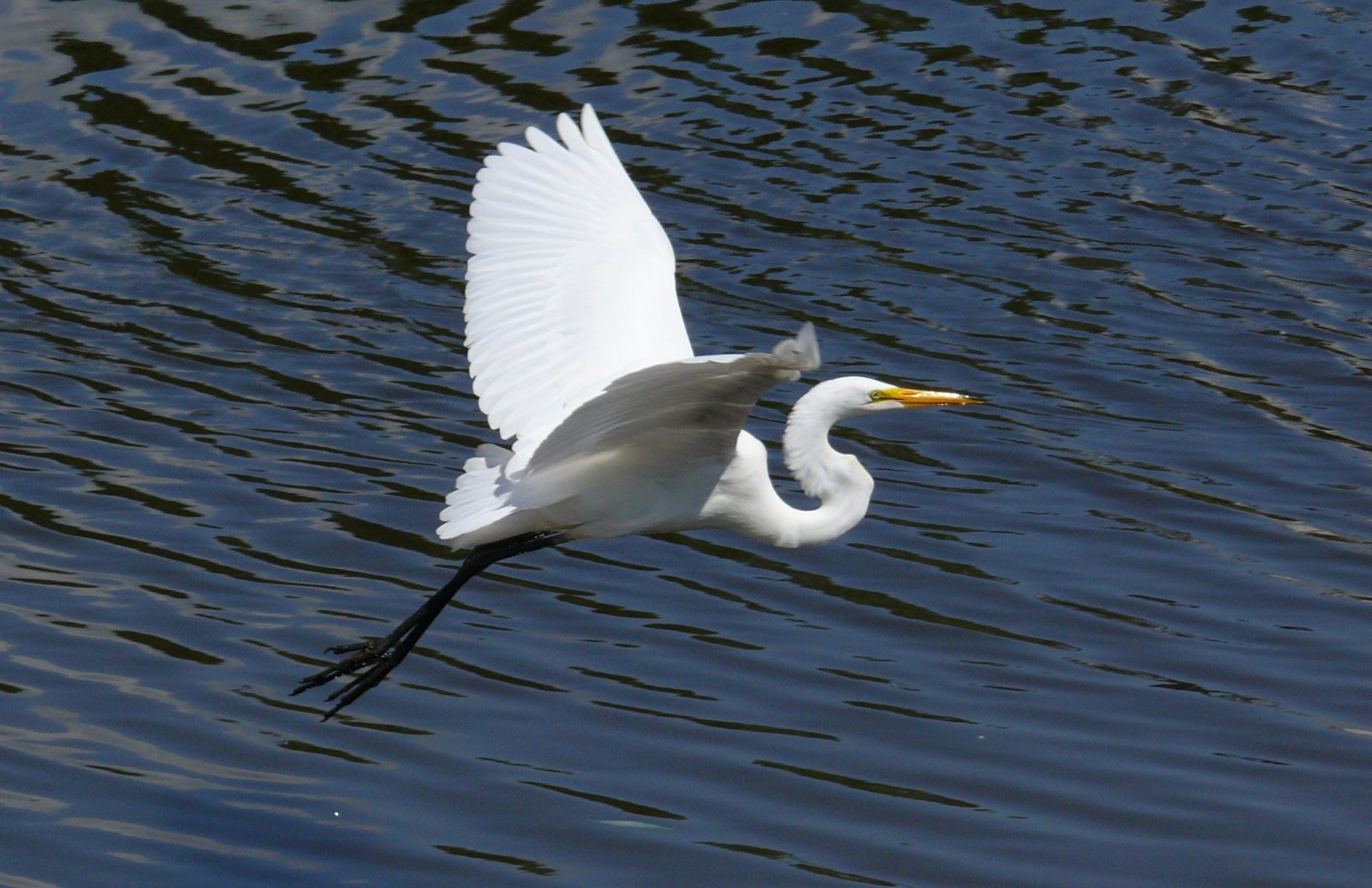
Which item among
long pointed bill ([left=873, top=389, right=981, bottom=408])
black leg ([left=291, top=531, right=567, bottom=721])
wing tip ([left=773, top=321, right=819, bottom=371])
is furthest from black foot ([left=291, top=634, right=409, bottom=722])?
wing tip ([left=773, top=321, right=819, bottom=371])

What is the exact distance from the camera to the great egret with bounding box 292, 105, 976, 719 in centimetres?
579

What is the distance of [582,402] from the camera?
5699 millimetres

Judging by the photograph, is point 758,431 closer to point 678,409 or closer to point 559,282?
point 559,282

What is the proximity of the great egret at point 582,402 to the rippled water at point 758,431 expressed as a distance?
64 cm

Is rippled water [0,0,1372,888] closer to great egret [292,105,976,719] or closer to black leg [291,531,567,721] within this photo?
black leg [291,531,567,721]

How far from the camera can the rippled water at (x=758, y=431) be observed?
593 cm

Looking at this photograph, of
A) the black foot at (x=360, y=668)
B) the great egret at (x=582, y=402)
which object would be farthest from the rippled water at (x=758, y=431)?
the great egret at (x=582, y=402)

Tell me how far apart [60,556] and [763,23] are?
286 inches

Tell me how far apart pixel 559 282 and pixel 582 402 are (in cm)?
78

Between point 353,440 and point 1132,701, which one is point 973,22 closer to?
point 353,440

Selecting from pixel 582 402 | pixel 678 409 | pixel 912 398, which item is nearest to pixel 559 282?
pixel 582 402

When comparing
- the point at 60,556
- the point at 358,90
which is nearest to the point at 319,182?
the point at 358,90

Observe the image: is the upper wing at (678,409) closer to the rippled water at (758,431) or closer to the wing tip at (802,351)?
the wing tip at (802,351)

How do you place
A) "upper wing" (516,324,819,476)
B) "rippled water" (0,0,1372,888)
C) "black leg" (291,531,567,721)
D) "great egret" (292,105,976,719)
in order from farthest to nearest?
1. "black leg" (291,531,567,721)
2. "rippled water" (0,0,1372,888)
3. "great egret" (292,105,976,719)
4. "upper wing" (516,324,819,476)
